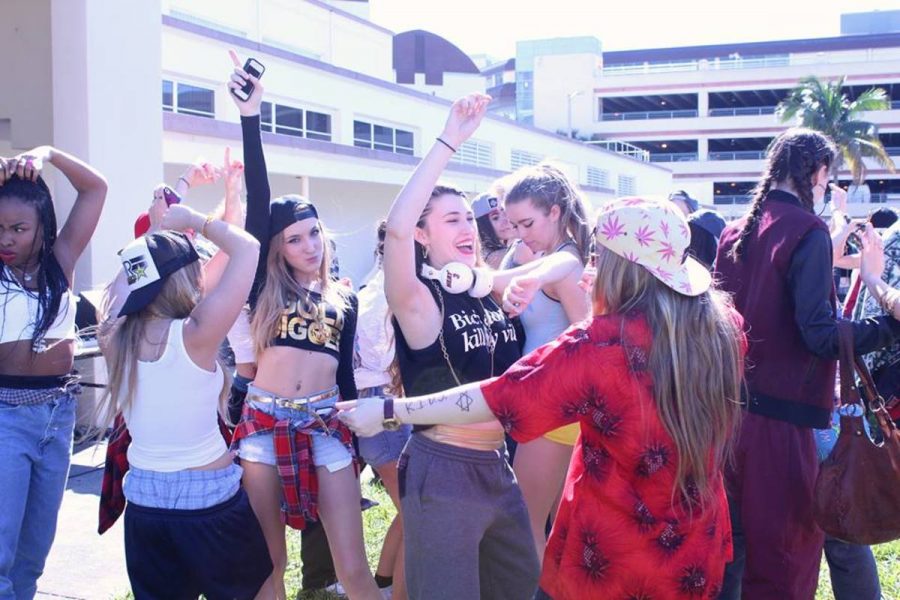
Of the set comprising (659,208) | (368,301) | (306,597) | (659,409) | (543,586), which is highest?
(659,208)

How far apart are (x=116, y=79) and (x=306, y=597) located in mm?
4988

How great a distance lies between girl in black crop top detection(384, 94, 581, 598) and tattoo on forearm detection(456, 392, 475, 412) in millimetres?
595

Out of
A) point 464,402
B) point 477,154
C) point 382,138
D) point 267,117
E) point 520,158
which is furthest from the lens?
point 520,158

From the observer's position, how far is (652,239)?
8.13 feet

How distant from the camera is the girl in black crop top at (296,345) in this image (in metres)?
3.67

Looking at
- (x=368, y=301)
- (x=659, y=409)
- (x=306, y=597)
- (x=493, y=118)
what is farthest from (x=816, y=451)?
(x=493, y=118)

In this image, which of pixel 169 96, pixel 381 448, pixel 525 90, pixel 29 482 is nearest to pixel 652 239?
pixel 381 448

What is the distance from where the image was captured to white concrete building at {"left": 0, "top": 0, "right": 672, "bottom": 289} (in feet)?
24.0

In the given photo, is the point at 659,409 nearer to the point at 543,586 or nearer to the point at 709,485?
the point at 709,485

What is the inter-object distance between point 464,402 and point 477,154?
1061 inches

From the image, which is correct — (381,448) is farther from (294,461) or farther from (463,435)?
(463,435)

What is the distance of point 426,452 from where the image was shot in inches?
122

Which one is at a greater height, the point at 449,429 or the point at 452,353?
the point at 452,353

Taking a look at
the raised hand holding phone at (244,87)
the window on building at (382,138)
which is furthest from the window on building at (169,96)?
the raised hand holding phone at (244,87)
